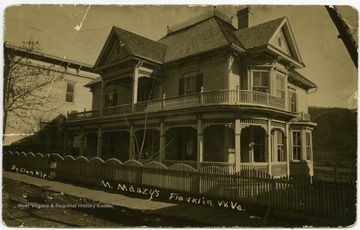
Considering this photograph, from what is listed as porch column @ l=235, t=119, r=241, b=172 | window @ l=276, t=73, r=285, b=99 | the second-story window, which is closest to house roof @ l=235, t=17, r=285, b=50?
the second-story window

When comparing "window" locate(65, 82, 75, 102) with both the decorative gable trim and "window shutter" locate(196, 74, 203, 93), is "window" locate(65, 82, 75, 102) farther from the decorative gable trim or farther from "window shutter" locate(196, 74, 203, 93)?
the decorative gable trim

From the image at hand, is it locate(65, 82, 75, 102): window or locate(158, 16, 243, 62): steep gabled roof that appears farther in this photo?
locate(65, 82, 75, 102): window

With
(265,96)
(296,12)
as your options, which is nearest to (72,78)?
(265,96)

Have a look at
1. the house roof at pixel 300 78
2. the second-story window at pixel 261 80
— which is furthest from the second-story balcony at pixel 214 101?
the house roof at pixel 300 78

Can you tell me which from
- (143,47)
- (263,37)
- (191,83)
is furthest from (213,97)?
(143,47)

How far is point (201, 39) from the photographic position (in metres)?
15.9

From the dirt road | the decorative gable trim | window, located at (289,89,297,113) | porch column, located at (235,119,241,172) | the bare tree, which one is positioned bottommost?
the dirt road

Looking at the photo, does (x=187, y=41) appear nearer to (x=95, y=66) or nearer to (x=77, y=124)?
(x=95, y=66)

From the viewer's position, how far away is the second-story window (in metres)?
14.7

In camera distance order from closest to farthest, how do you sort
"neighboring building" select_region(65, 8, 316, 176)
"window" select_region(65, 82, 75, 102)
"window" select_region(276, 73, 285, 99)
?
"neighboring building" select_region(65, 8, 316, 176)
"window" select_region(276, 73, 285, 99)
"window" select_region(65, 82, 75, 102)

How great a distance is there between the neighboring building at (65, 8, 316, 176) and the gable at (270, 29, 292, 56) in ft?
0.18

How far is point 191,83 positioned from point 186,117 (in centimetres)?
272

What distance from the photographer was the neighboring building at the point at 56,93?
10891 mm

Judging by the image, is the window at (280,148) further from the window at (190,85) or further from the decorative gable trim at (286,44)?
the window at (190,85)
